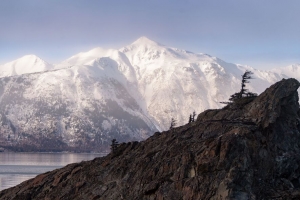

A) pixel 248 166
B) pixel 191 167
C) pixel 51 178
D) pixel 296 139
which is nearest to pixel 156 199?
pixel 191 167

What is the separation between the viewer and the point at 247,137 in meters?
45.1

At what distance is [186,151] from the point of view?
47.0m

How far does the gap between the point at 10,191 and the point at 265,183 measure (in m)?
31.6

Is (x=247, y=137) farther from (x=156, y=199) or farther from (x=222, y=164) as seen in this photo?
(x=156, y=199)

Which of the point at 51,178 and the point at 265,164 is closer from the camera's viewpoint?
the point at 265,164

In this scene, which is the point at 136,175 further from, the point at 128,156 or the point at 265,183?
the point at 265,183

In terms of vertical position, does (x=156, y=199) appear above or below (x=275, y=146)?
below

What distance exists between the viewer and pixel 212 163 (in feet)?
142

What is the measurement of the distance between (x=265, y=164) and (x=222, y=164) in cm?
420

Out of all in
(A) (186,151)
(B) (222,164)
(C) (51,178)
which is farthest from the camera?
(C) (51,178)

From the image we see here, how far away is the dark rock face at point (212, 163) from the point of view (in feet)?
141

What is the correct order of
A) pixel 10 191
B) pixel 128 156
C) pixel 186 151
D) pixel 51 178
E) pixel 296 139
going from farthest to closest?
pixel 10 191 → pixel 51 178 → pixel 128 156 → pixel 296 139 → pixel 186 151

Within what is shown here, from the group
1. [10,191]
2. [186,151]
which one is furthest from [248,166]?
[10,191]

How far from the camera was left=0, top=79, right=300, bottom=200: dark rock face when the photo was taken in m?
42.9
